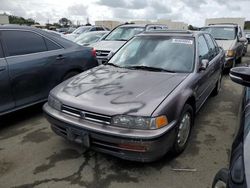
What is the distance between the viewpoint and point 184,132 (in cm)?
310

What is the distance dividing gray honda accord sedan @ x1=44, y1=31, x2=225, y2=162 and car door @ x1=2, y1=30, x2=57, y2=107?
41.6 inches

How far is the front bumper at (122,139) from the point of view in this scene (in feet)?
7.79

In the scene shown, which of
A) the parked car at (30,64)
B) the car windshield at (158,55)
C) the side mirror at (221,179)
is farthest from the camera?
the parked car at (30,64)

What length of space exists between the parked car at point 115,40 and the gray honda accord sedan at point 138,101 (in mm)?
3685

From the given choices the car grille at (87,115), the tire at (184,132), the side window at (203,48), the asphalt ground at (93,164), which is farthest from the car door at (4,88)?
the side window at (203,48)

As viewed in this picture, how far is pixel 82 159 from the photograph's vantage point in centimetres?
302

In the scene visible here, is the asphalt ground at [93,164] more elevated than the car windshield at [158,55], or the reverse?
the car windshield at [158,55]

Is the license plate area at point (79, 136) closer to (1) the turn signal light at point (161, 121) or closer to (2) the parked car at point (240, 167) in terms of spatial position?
(1) the turn signal light at point (161, 121)

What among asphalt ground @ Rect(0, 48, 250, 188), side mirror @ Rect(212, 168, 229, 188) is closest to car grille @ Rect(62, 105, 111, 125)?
asphalt ground @ Rect(0, 48, 250, 188)

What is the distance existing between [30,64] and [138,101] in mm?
2358

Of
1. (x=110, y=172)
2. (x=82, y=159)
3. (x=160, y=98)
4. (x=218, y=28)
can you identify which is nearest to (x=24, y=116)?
(x=82, y=159)

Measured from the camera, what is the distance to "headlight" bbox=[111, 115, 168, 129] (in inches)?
94.0

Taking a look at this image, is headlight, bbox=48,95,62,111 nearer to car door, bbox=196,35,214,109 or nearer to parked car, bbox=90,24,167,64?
car door, bbox=196,35,214,109

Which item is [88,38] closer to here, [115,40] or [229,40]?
[115,40]
